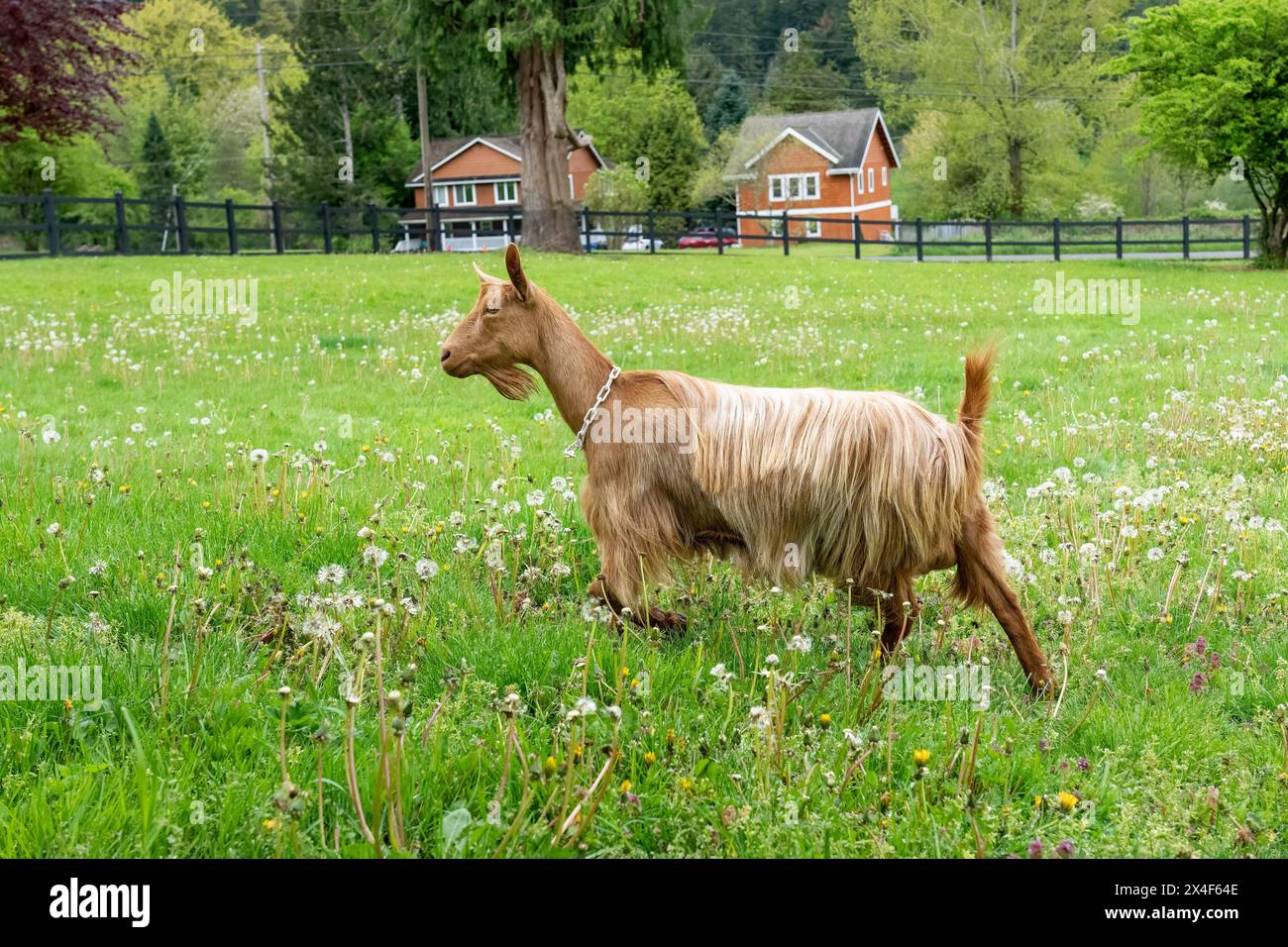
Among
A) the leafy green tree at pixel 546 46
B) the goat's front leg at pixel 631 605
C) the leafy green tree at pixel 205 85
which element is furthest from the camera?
the leafy green tree at pixel 205 85

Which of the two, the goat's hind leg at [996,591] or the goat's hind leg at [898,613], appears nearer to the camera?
the goat's hind leg at [996,591]

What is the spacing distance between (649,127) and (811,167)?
12.7m

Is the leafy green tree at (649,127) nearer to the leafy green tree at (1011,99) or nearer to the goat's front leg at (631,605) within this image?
the leafy green tree at (1011,99)

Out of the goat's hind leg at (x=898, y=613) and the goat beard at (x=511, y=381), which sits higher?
the goat beard at (x=511, y=381)

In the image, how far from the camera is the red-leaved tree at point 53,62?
90.2ft

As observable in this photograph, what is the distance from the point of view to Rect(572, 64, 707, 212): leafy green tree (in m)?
60.5

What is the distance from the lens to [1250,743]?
4090 mm

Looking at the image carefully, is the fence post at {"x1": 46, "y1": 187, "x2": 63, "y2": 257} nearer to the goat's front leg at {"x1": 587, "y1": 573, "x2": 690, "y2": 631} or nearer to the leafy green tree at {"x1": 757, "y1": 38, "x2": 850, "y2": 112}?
the goat's front leg at {"x1": 587, "y1": 573, "x2": 690, "y2": 631}

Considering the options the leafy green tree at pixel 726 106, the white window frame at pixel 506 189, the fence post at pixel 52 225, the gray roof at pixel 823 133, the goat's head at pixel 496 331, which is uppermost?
the leafy green tree at pixel 726 106

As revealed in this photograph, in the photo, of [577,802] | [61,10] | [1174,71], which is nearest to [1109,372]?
[577,802]

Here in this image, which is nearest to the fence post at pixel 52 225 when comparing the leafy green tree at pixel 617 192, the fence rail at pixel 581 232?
the fence rail at pixel 581 232

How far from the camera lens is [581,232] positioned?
127 ft

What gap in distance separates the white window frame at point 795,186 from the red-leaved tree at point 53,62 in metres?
46.6
